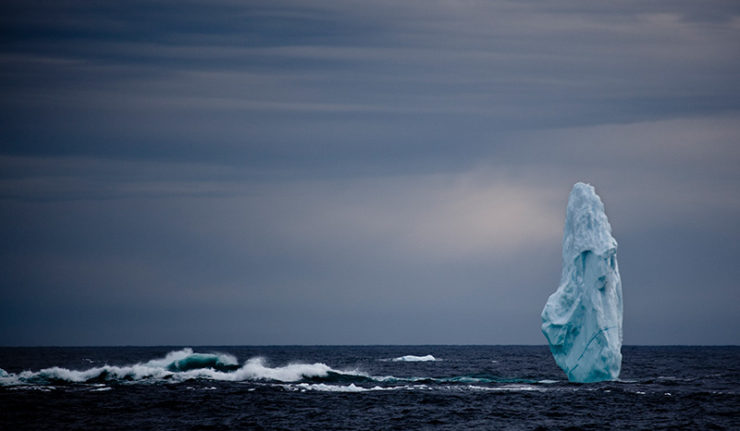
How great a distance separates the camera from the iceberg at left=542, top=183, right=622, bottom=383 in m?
49.5

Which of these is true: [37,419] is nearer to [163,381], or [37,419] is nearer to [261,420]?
[261,420]

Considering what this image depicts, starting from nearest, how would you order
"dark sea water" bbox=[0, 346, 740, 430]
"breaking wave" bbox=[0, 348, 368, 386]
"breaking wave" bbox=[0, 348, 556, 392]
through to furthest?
"dark sea water" bbox=[0, 346, 740, 430]
"breaking wave" bbox=[0, 348, 556, 392]
"breaking wave" bbox=[0, 348, 368, 386]

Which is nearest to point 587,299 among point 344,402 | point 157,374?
point 344,402

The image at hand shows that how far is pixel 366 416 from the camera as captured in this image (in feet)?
123

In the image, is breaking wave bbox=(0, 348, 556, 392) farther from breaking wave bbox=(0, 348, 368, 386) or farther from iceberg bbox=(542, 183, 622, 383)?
iceberg bbox=(542, 183, 622, 383)

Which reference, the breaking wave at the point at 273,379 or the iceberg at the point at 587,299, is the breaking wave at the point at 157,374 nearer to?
the breaking wave at the point at 273,379

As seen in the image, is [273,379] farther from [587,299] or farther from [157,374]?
[587,299]

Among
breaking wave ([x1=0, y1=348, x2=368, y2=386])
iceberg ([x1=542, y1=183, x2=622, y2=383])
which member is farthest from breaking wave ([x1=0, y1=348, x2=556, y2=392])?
iceberg ([x1=542, y1=183, x2=622, y2=383])

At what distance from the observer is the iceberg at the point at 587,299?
4950 cm

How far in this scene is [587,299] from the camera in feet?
164

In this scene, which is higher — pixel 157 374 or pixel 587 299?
pixel 587 299

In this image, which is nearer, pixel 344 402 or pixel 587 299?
pixel 344 402

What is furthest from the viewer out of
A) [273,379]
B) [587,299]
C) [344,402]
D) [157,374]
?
[273,379]

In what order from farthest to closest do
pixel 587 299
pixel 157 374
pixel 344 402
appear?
1. pixel 157 374
2. pixel 587 299
3. pixel 344 402
